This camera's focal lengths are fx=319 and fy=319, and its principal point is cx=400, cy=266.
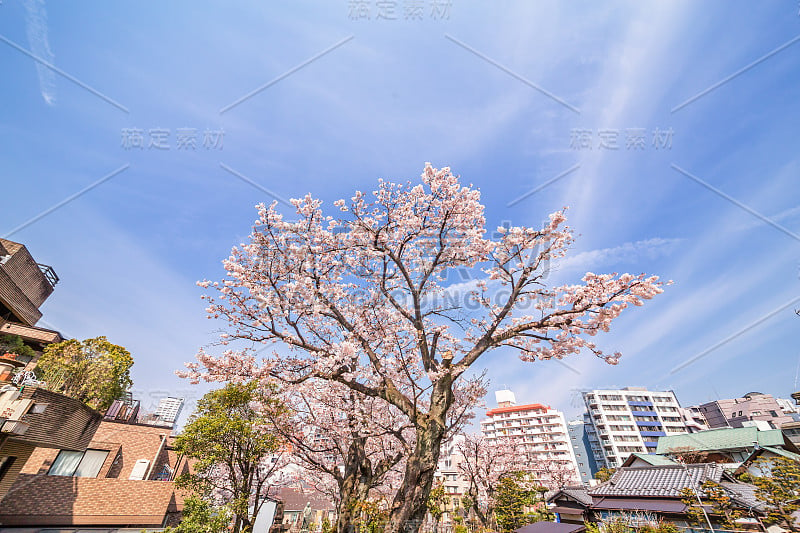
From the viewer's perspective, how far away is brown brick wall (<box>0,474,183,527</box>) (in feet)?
49.9

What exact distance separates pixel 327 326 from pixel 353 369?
5.42 feet

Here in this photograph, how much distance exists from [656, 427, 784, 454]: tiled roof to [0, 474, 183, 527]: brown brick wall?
40.9 m

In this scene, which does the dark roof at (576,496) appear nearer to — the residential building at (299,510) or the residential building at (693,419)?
the residential building at (299,510)

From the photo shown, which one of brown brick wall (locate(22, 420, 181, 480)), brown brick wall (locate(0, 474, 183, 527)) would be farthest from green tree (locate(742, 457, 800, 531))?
brown brick wall (locate(0, 474, 183, 527))

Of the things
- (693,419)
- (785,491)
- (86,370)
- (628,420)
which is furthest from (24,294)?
(693,419)

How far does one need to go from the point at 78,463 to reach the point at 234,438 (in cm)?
1538

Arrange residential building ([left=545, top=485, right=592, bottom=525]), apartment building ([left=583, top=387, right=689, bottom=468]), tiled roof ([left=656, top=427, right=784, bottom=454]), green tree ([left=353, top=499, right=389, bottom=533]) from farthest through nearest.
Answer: apartment building ([left=583, top=387, right=689, bottom=468])
tiled roof ([left=656, top=427, right=784, bottom=454])
residential building ([left=545, top=485, right=592, bottom=525])
green tree ([left=353, top=499, right=389, bottom=533])

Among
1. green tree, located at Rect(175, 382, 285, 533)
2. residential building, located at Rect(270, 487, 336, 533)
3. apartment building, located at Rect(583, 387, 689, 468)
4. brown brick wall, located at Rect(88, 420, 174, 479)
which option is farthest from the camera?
apartment building, located at Rect(583, 387, 689, 468)

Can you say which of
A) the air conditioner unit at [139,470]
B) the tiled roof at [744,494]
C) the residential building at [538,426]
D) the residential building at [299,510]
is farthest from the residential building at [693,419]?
the air conditioner unit at [139,470]

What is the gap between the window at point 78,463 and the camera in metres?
16.9

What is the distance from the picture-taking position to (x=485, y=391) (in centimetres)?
1171

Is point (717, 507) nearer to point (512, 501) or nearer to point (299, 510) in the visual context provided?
point (512, 501)

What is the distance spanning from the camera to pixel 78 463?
17.7 m

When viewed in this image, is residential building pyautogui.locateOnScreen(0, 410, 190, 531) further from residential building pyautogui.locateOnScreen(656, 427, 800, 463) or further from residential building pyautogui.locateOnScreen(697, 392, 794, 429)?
residential building pyautogui.locateOnScreen(697, 392, 794, 429)
